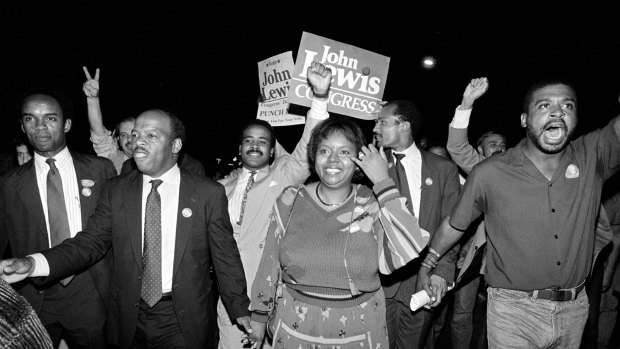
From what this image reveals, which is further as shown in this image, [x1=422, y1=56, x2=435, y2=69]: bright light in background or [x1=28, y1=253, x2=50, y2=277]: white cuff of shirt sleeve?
[x1=422, y1=56, x2=435, y2=69]: bright light in background

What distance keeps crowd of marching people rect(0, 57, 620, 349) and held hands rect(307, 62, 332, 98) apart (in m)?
0.01

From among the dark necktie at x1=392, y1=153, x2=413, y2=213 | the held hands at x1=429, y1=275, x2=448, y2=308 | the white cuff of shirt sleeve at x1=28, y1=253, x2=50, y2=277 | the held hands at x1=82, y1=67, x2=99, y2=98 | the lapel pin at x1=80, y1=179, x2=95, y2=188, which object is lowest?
the white cuff of shirt sleeve at x1=28, y1=253, x2=50, y2=277

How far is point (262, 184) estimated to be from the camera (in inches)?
166

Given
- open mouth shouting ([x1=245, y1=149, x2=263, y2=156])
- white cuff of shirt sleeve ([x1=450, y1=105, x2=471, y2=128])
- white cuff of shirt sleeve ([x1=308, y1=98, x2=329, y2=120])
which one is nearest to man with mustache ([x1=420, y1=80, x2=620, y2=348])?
white cuff of shirt sleeve ([x1=450, y1=105, x2=471, y2=128])

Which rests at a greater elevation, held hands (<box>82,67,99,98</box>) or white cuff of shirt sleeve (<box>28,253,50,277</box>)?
held hands (<box>82,67,99,98</box>)

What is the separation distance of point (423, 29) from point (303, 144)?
1027 centimetres

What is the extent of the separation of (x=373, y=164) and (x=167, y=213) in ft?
5.20

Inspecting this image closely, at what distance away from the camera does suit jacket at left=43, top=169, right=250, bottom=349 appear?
319 centimetres

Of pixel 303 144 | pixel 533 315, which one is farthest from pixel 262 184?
pixel 533 315

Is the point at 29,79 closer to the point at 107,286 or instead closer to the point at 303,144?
the point at 107,286

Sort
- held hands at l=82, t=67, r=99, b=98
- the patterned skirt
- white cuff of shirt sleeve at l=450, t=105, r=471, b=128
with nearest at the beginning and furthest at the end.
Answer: the patterned skirt < white cuff of shirt sleeve at l=450, t=105, r=471, b=128 < held hands at l=82, t=67, r=99, b=98

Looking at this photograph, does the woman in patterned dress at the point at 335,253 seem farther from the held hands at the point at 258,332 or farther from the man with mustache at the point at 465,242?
the man with mustache at the point at 465,242

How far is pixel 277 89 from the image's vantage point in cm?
598

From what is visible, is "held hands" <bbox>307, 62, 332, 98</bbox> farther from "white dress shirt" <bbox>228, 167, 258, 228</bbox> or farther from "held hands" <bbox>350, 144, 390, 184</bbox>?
"white dress shirt" <bbox>228, 167, 258, 228</bbox>
